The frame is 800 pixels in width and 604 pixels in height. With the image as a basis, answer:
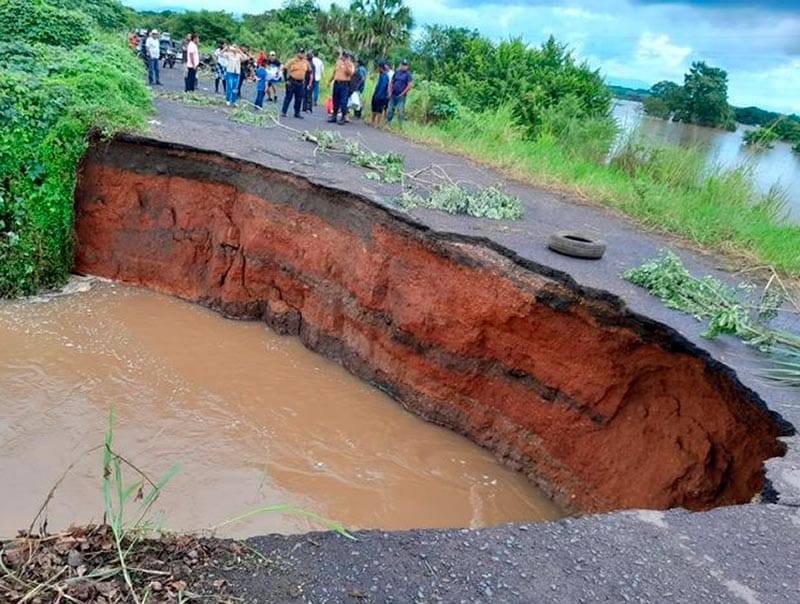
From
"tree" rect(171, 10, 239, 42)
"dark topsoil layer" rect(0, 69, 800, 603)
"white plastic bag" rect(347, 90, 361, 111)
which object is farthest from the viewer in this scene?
"tree" rect(171, 10, 239, 42)

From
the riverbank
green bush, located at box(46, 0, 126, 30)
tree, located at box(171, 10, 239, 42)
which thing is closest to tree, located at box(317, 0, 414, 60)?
green bush, located at box(46, 0, 126, 30)

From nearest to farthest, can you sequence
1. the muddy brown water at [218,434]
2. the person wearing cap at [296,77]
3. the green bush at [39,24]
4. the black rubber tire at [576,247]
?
the muddy brown water at [218,434], the black rubber tire at [576,247], the green bush at [39,24], the person wearing cap at [296,77]

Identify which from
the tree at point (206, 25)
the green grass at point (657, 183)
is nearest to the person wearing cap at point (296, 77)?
the green grass at point (657, 183)

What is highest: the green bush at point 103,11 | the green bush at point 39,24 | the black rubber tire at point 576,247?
the green bush at point 103,11

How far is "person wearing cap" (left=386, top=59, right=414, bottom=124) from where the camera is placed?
12.8m

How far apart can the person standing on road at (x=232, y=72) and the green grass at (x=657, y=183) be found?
12.4 ft

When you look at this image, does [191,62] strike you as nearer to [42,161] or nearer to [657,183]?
[42,161]

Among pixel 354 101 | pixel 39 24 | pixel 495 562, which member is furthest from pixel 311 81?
pixel 495 562

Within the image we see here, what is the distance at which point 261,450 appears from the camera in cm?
554

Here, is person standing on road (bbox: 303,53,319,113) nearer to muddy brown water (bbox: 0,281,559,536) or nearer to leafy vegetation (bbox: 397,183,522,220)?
leafy vegetation (bbox: 397,183,522,220)

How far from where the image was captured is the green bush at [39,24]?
34.9 ft

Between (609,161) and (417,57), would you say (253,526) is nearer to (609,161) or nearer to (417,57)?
(609,161)

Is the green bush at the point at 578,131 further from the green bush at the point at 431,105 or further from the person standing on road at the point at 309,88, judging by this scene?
the person standing on road at the point at 309,88

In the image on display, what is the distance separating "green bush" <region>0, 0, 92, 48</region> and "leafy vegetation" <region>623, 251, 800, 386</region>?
10.5 m
